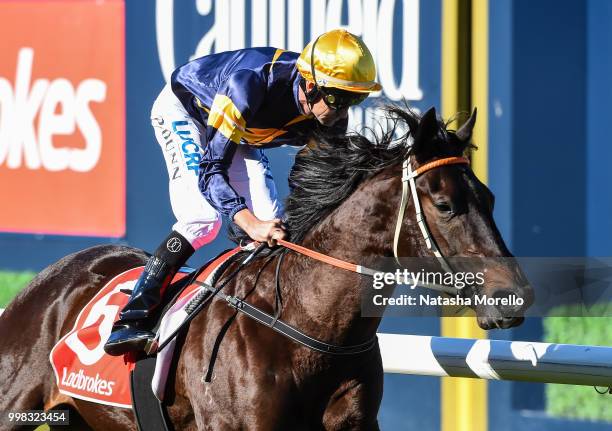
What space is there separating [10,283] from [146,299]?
10.6 feet

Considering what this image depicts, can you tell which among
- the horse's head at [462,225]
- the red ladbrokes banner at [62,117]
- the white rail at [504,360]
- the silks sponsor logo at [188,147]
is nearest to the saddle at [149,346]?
the silks sponsor logo at [188,147]

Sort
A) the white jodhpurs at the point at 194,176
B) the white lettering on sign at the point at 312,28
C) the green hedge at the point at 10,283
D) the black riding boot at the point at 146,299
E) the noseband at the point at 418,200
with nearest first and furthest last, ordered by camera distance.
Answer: the noseband at the point at 418,200 < the black riding boot at the point at 146,299 < the white jodhpurs at the point at 194,176 < the white lettering on sign at the point at 312,28 < the green hedge at the point at 10,283

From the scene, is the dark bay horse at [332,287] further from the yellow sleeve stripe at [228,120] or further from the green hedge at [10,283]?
the green hedge at [10,283]

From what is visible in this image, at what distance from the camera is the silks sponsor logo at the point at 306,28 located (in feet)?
17.8

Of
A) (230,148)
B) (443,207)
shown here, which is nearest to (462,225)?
(443,207)

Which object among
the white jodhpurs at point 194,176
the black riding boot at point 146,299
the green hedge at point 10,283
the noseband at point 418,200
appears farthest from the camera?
the green hedge at point 10,283

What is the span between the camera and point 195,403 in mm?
3305

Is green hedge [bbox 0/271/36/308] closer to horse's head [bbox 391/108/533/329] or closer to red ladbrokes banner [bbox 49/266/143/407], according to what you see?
red ladbrokes banner [bbox 49/266/143/407]

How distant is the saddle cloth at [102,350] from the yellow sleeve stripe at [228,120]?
41cm

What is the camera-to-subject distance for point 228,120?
342 cm

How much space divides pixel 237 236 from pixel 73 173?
306cm

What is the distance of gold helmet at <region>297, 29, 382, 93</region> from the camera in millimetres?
3334

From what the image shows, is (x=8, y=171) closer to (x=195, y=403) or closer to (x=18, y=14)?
(x=18, y=14)

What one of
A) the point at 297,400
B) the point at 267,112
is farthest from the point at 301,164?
the point at 297,400
